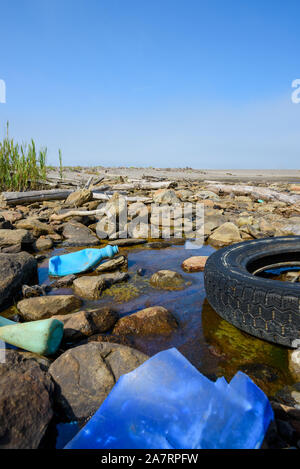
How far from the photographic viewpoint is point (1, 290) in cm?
286

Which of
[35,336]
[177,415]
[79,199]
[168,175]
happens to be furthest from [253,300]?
[168,175]

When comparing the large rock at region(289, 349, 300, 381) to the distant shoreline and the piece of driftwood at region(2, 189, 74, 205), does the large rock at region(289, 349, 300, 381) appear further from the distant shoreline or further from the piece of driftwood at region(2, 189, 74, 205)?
the distant shoreline

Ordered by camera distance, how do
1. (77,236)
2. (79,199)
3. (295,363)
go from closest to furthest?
1. (295,363)
2. (77,236)
3. (79,199)

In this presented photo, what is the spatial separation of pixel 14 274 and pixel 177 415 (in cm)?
253

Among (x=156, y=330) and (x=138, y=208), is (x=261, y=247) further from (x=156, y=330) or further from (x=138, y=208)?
(x=138, y=208)

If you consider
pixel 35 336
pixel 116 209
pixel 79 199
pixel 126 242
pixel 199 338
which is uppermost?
pixel 79 199

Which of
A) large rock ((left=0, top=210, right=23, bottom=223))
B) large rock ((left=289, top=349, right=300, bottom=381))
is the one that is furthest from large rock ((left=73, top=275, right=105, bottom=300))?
large rock ((left=0, top=210, right=23, bottom=223))

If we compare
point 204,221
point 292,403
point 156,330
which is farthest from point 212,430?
point 204,221

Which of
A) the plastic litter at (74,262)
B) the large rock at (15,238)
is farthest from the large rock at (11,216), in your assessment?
the plastic litter at (74,262)

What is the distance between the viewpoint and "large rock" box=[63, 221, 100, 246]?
16.7 ft

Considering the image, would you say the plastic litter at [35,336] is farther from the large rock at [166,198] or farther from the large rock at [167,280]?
the large rock at [166,198]

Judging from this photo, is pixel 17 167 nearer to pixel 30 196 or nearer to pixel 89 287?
pixel 30 196

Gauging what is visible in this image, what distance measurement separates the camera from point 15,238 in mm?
4531
